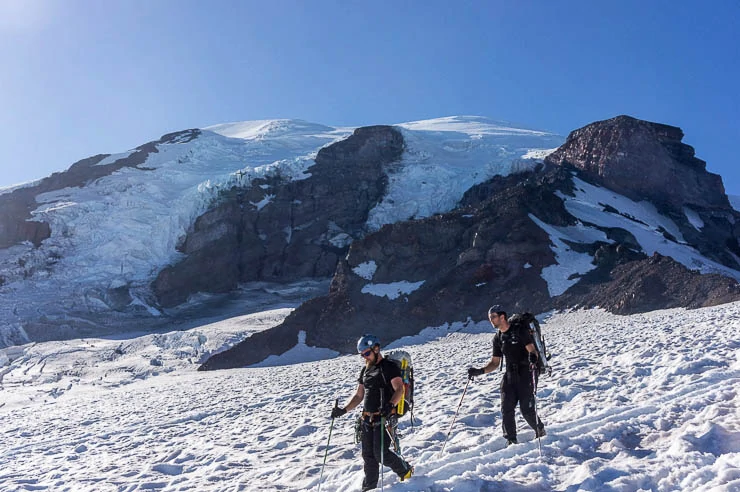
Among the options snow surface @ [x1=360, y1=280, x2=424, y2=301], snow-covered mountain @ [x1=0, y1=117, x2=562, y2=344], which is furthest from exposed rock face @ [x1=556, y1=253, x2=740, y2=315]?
snow-covered mountain @ [x1=0, y1=117, x2=562, y2=344]

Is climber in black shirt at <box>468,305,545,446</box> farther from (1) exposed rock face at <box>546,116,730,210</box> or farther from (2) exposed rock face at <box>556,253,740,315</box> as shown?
(1) exposed rock face at <box>546,116,730,210</box>

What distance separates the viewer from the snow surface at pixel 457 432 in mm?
5871

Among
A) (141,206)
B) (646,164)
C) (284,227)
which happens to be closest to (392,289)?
(646,164)

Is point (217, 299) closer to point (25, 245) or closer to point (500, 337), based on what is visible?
point (25, 245)

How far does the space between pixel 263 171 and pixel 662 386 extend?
78.8 metres

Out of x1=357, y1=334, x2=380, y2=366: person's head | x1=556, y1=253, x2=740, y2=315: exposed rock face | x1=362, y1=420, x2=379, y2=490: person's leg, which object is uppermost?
x1=357, y1=334, x2=380, y2=366: person's head

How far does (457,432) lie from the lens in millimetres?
8328

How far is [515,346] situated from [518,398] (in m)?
0.64

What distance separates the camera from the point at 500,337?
693cm

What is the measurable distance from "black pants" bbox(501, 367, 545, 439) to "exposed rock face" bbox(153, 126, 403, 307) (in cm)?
6544

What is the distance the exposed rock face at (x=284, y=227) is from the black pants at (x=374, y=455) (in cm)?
6544

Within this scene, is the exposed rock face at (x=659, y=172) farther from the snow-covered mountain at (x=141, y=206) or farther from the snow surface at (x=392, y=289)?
the snow surface at (x=392, y=289)

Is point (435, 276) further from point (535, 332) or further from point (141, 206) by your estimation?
point (141, 206)

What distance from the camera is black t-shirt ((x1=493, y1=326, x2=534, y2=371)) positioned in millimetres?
6695
